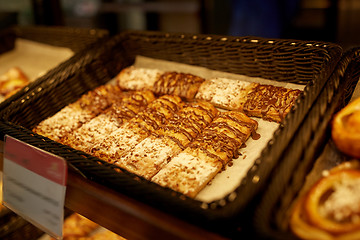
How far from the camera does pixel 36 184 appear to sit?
50.7 inches

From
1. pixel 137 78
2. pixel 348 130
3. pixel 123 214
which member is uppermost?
pixel 348 130

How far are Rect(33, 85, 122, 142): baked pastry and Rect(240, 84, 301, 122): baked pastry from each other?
0.79m

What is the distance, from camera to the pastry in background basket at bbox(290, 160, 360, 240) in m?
0.88

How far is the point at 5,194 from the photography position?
1.47 m

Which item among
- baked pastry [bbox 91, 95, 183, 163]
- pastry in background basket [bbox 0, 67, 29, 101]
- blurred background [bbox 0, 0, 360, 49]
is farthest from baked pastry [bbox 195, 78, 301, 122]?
blurred background [bbox 0, 0, 360, 49]

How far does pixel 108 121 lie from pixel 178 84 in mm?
443

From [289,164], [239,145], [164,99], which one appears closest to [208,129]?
[239,145]

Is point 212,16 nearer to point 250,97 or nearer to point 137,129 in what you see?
point 250,97

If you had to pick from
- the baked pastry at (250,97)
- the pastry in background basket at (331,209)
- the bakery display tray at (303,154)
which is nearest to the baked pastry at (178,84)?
the baked pastry at (250,97)

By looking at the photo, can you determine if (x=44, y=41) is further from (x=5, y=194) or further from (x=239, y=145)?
(x=239, y=145)

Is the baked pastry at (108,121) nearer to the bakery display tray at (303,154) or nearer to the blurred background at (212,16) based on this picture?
the bakery display tray at (303,154)

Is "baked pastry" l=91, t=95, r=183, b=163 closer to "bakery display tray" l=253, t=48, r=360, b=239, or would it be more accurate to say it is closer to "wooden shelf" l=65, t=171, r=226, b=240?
"wooden shelf" l=65, t=171, r=226, b=240

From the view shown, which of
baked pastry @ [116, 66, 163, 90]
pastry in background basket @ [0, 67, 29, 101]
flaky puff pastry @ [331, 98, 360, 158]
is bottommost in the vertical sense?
pastry in background basket @ [0, 67, 29, 101]

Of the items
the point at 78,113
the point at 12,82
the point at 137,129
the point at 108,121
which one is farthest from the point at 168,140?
the point at 12,82
